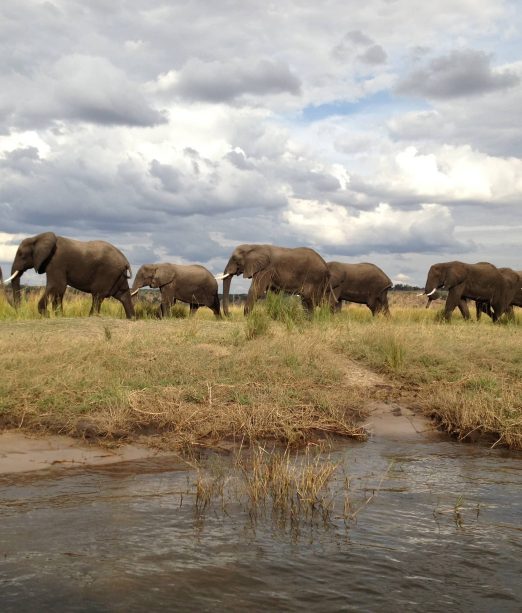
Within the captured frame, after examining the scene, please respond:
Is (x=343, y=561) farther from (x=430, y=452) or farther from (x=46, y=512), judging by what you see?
(x=430, y=452)

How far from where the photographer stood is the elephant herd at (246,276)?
644 inches

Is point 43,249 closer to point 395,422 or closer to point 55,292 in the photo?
point 55,292

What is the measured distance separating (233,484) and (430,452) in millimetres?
2651

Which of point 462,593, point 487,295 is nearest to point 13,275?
point 487,295

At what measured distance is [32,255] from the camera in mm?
16422

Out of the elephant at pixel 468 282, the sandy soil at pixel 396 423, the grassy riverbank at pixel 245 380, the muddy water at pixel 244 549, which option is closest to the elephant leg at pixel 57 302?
the grassy riverbank at pixel 245 380

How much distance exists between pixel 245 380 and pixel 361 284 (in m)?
13.5

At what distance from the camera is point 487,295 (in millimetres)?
20734

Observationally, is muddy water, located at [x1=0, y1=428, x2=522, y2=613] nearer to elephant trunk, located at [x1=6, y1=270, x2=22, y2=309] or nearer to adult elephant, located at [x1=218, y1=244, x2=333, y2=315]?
elephant trunk, located at [x1=6, y1=270, x2=22, y2=309]

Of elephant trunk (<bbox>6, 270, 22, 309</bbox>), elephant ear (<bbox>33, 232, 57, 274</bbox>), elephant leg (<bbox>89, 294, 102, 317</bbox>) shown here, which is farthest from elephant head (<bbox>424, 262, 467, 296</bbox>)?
elephant trunk (<bbox>6, 270, 22, 309</bbox>)

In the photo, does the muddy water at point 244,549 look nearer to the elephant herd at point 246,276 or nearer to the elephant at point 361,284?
the elephant herd at point 246,276

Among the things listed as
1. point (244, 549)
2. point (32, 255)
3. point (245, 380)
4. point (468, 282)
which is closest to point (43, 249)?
point (32, 255)

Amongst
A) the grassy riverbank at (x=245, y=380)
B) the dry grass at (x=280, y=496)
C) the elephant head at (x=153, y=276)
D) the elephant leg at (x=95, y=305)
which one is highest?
the elephant head at (x=153, y=276)

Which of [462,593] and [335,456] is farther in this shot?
[335,456]
